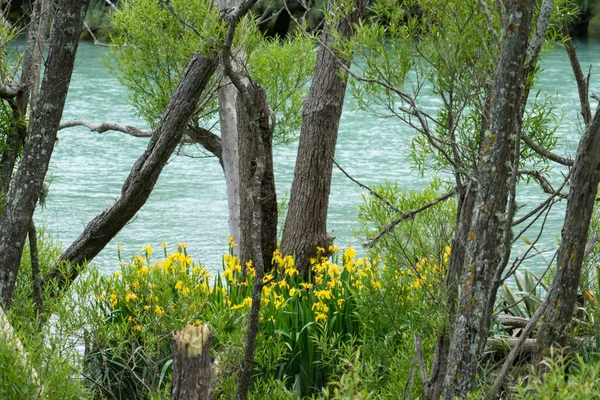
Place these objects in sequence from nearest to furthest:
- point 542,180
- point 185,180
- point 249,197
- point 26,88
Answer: point 542,180
point 26,88
point 249,197
point 185,180

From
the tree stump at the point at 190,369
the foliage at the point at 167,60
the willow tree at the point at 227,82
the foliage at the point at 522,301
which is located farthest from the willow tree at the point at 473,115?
the foliage at the point at 167,60

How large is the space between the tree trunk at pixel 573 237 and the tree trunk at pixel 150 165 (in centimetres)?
196

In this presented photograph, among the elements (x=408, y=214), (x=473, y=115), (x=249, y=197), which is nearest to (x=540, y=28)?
(x=473, y=115)

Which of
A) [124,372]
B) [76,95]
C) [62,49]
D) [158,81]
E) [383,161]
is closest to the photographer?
[62,49]

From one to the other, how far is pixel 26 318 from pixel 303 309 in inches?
61.1

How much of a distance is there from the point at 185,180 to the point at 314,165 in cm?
731

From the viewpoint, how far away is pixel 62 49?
348 centimetres

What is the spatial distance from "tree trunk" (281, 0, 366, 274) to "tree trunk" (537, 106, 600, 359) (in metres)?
3.21

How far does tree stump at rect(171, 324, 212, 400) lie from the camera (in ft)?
7.62

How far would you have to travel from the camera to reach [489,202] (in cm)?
225

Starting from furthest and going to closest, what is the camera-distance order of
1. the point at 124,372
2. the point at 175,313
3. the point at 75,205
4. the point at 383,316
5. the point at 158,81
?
the point at 75,205 → the point at 158,81 → the point at 124,372 → the point at 383,316 → the point at 175,313

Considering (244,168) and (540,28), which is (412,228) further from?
(540,28)

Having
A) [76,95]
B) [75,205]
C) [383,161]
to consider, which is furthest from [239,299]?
[76,95]

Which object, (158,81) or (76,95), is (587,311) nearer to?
(158,81)
